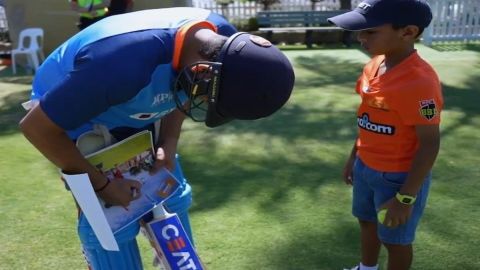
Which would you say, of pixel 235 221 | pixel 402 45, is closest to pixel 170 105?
pixel 402 45

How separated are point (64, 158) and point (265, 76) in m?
0.62

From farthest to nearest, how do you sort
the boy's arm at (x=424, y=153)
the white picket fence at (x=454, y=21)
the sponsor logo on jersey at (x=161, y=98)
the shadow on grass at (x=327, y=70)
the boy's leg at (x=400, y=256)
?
the white picket fence at (x=454, y=21) < the shadow on grass at (x=327, y=70) < the boy's leg at (x=400, y=256) < the boy's arm at (x=424, y=153) < the sponsor logo on jersey at (x=161, y=98)

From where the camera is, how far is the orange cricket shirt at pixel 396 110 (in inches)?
75.5

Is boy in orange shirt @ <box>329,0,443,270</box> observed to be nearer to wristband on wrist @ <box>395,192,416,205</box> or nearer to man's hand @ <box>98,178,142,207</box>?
wristband on wrist @ <box>395,192,416,205</box>

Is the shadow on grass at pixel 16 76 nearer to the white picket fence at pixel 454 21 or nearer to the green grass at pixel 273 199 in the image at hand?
the green grass at pixel 273 199

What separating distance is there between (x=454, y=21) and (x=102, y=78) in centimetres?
1081

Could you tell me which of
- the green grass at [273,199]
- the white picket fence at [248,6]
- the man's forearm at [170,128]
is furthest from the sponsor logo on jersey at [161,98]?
the white picket fence at [248,6]

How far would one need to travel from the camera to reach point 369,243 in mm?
2479

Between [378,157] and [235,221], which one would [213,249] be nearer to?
[235,221]

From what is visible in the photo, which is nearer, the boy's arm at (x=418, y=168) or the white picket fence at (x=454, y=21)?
the boy's arm at (x=418, y=168)

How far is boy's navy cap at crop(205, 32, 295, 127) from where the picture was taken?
1339 mm

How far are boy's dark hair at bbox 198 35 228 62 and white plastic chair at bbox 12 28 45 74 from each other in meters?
8.26

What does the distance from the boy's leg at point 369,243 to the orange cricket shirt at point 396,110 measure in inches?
15.1

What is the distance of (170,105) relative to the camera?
1623mm
